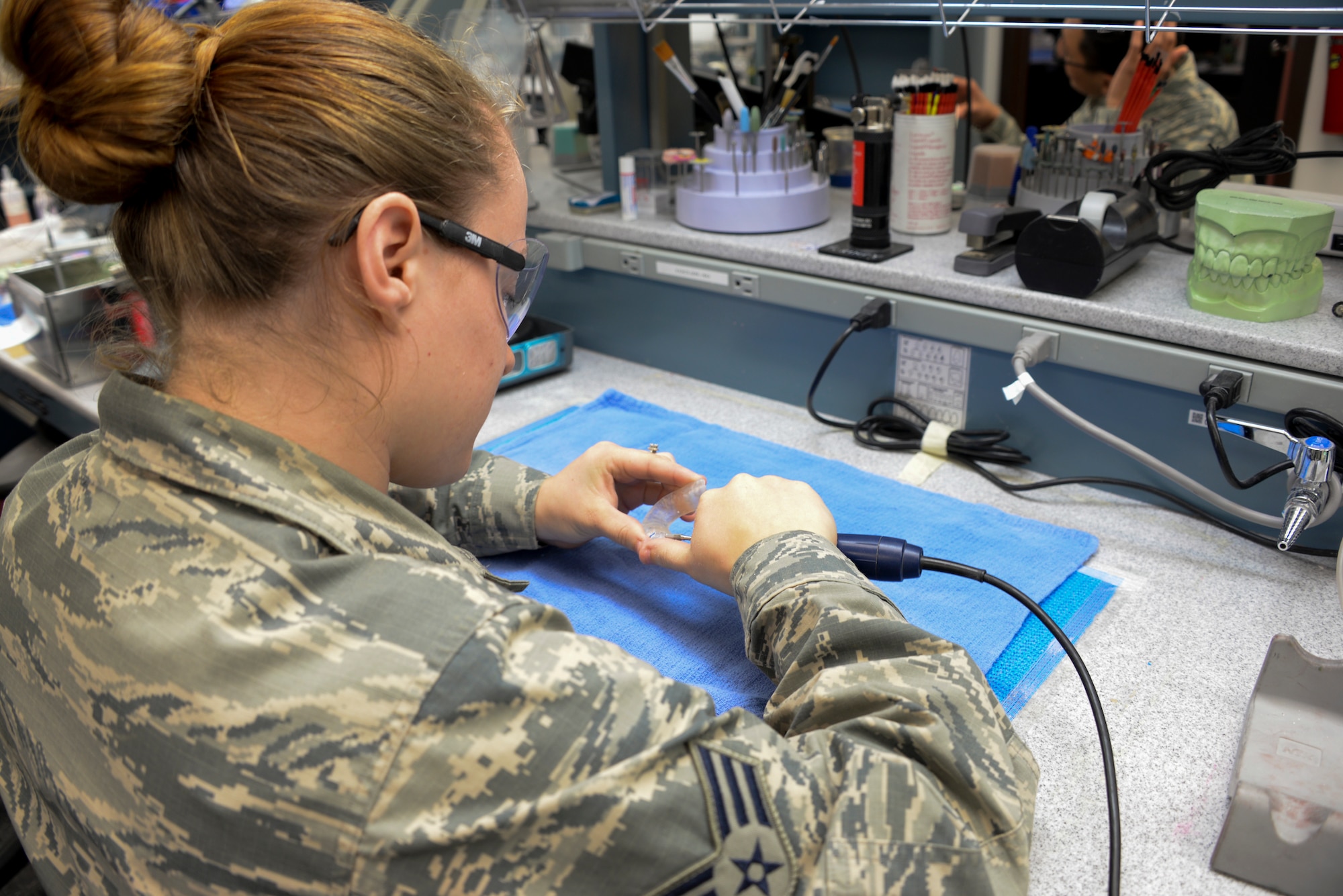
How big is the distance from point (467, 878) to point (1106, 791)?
0.48 m

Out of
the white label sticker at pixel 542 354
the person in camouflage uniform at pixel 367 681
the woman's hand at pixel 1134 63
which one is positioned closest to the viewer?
the person in camouflage uniform at pixel 367 681

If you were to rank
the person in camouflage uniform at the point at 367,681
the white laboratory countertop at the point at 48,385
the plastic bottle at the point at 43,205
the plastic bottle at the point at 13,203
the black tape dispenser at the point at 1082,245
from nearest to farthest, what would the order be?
1. the person in camouflage uniform at the point at 367,681
2. the black tape dispenser at the point at 1082,245
3. the white laboratory countertop at the point at 48,385
4. the plastic bottle at the point at 43,205
5. the plastic bottle at the point at 13,203

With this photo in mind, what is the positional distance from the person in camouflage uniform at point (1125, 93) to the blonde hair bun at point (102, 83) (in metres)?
1.06

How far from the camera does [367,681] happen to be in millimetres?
472

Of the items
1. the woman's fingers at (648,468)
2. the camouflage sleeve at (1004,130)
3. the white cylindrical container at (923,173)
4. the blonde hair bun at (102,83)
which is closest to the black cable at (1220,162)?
the white cylindrical container at (923,173)

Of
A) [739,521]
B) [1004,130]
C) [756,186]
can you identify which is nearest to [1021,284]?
[756,186]

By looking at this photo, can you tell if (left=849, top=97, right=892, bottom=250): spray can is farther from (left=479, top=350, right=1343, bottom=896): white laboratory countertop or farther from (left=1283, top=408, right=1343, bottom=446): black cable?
(left=1283, top=408, right=1343, bottom=446): black cable

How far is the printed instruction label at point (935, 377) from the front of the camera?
3.96 feet

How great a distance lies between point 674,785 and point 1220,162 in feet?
3.37

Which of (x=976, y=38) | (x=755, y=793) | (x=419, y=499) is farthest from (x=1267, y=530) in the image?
(x=976, y=38)

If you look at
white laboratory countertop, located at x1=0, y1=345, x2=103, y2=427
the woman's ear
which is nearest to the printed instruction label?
the woman's ear

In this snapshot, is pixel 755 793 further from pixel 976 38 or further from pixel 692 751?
pixel 976 38

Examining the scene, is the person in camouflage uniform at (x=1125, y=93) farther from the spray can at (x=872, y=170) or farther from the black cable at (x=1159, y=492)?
the black cable at (x=1159, y=492)

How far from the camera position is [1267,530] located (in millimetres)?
1010
